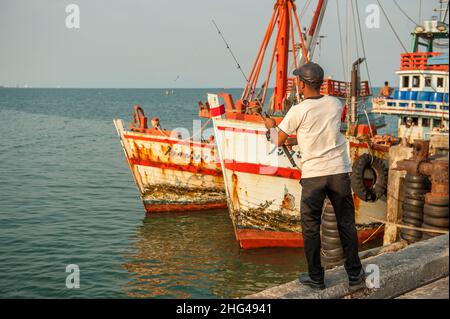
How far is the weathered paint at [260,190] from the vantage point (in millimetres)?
13078

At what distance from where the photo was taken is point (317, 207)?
458cm

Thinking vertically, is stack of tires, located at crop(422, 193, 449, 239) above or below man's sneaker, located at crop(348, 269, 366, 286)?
below

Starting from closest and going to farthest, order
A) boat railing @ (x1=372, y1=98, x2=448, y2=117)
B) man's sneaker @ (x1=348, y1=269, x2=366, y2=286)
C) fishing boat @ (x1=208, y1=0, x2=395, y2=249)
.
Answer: man's sneaker @ (x1=348, y1=269, x2=366, y2=286) → fishing boat @ (x1=208, y1=0, x2=395, y2=249) → boat railing @ (x1=372, y1=98, x2=448, y2=117)

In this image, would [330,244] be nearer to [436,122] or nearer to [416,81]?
[436,122]

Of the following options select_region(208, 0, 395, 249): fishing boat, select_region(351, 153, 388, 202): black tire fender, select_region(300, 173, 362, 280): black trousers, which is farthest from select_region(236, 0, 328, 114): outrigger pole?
select_region(300, 173, 362, 280): black trousers

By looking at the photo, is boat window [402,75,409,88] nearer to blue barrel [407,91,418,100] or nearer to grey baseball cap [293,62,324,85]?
blue barrel [407,91,418,100]

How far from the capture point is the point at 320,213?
4613mm

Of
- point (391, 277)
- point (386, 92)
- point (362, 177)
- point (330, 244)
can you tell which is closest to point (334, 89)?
point (386, 92)

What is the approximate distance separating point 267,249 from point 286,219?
1.21 metres

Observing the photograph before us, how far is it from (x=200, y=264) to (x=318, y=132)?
971cm

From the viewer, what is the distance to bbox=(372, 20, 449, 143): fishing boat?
56.9 feet

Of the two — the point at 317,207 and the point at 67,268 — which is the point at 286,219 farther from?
the point at 317,207

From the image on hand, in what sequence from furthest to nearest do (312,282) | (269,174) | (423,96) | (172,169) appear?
1. (172,169)
2. (423,96)
3. (269,174)
4. (312,282)

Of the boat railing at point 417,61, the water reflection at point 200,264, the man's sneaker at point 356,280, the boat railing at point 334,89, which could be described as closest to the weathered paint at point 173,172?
the water reflection at point 200,264
